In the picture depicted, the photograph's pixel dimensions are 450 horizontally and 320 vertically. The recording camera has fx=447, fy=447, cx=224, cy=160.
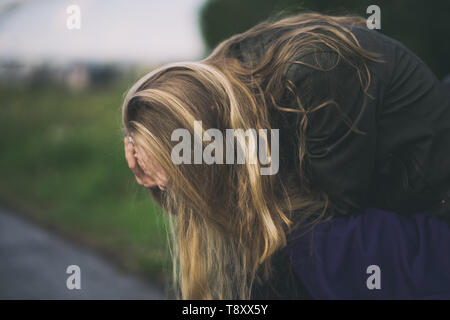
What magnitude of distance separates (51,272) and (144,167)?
1995 millimetres

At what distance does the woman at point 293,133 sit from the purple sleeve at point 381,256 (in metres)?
0.04

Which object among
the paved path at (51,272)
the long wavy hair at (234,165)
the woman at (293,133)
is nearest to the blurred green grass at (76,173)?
the paved path at (51,272)

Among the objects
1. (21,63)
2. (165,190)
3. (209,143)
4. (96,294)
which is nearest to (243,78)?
(209,143)

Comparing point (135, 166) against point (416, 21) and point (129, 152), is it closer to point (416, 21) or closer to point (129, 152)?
point (129, 152)

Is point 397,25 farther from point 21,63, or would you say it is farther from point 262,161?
point 21,63

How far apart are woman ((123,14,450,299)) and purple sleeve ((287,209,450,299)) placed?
0.04 m

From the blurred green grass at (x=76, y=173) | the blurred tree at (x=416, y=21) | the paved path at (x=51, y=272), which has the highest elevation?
the blurred tree at (x=416, y=21)

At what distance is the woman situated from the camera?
1.23 m

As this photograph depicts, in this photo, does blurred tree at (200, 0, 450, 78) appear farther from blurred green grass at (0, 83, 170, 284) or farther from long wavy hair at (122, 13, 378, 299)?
blurred green grass at (0, 83, 170, 284)

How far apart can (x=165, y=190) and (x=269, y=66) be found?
1.60 ft

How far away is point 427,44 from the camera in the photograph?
2326 millimetres

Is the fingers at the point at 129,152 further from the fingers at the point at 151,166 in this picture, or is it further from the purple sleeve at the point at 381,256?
the purple sleeve at the point at 381,256

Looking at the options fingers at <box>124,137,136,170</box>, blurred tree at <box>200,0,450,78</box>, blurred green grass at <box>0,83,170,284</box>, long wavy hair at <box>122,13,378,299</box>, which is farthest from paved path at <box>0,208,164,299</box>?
blurred tree at <box>200,0,450,78</box>

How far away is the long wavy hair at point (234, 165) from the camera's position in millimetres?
1251
